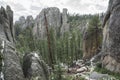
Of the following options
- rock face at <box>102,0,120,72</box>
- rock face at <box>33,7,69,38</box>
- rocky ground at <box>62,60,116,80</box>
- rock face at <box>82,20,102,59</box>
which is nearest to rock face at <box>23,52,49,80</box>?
rocky ground at <box>62,60,116,80</box>

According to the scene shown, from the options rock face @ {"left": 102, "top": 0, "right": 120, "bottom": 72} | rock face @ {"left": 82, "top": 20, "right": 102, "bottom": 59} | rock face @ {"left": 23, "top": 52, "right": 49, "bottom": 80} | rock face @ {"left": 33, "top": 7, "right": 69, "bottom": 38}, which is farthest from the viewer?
rock face @ {"left": 33, "top": 7, "right": 69, "bottom": 38}

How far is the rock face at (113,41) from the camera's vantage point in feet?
87.2

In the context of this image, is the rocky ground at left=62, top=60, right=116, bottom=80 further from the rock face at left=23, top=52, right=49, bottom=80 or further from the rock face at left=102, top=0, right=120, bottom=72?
the rock face at left=23, top=52, right=49, bottom=80

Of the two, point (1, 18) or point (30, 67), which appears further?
point (1, 18)

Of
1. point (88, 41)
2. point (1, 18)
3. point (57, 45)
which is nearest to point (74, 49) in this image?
point (57, 45)

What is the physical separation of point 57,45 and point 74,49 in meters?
4.68

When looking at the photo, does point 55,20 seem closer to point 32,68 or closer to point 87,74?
point 87,74

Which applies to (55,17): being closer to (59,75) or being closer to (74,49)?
(74,49)

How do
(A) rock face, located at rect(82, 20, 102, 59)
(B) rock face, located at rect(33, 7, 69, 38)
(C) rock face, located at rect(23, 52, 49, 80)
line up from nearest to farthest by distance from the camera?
(C) rock face, located at rect(23, 52, 49, 80), (A) rock face, located at rect(82, 20, 102, 59), (B) rock face, located at rect(33, 7, 69, 38)

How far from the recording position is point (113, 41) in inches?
1077

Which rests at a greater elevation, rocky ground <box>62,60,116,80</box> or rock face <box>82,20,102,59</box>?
rock face <box>82,20,102,59</box>

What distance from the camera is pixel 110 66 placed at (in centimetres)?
2802

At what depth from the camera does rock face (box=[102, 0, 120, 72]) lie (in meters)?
26.6

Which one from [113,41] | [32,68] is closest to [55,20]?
[113,41]
